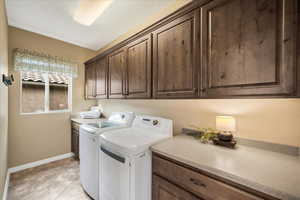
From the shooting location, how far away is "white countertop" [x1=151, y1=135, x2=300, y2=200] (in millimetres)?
646

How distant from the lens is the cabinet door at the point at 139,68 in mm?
1626

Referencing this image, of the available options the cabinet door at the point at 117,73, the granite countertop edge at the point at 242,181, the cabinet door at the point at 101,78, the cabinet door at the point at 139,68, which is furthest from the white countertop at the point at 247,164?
the cabinet door at the point at 101,78

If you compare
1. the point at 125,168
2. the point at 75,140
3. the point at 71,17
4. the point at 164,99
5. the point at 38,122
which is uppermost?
the point at 71,17

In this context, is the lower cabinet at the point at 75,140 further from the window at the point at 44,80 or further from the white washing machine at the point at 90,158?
the white washing machine at the point at 90,158

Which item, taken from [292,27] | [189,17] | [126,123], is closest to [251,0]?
[292,27]

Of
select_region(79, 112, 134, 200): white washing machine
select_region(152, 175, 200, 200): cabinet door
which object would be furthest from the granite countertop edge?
select_region(79, 112, 134, 200): white washing machine

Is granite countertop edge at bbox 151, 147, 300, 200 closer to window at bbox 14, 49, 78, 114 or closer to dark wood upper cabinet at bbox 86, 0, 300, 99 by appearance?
dark wood upper cabinet at bbox 86, 0, 300, 99

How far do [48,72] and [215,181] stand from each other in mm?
3340

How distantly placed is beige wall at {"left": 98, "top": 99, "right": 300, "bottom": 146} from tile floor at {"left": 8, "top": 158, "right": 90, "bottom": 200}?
1.76 meters

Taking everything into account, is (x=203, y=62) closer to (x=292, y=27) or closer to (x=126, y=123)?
(x=292, y=27)

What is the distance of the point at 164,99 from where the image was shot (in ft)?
5.60

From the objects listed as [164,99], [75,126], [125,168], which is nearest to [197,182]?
Answer: [125,168]

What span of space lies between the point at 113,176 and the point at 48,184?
1.50 metres

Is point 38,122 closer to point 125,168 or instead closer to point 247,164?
point 125,168
